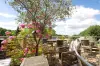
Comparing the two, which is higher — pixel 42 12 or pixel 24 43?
pixel 42 12

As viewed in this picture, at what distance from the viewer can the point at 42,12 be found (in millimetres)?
7602

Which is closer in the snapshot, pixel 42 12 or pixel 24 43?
pixel 42 12

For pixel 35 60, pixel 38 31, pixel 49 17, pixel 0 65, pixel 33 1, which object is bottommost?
pixel 0 65

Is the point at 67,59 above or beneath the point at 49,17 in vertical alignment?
beneath

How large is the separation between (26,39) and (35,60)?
4.98 meters

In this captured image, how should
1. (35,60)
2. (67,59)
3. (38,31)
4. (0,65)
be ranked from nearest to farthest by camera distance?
(35,60), (67,59), (38,31), (0,65)

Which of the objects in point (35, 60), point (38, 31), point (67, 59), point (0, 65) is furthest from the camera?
point (0, 65)

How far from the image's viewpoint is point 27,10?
771 cm

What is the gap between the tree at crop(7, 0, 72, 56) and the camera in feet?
24.7

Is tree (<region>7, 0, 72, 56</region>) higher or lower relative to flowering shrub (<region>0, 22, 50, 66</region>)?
Result: higher

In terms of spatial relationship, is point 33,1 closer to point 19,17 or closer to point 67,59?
point 19,17

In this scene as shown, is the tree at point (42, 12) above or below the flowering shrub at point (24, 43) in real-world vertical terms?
above

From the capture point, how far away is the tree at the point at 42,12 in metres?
7.54

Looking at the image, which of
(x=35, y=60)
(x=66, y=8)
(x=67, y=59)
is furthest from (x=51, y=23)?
(x=35, y=60)
